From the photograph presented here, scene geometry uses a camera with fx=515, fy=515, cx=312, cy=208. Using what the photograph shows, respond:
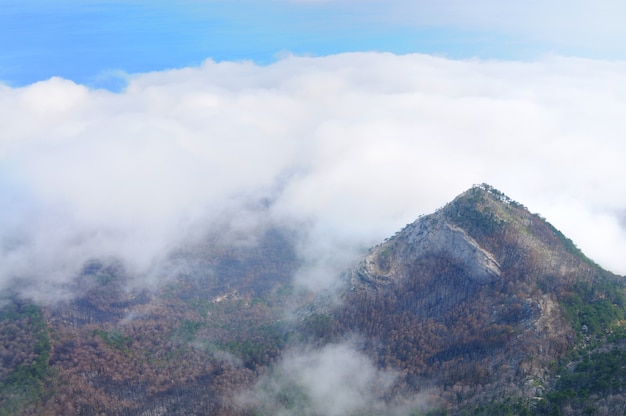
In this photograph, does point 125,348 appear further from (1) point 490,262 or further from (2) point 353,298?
(1) point 490,262

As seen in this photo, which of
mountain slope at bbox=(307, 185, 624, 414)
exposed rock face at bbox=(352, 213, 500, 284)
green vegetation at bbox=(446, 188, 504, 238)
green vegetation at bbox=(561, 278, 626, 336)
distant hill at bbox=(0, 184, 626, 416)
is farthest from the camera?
green vegetation at bbox=(446, 188, 504, 238)

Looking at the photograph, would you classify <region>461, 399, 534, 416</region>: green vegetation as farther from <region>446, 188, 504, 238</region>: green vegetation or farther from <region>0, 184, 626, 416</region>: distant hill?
<region>446, 188, 504, 238</region>: green vegetation

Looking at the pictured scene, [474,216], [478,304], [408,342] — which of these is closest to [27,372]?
[408,342]

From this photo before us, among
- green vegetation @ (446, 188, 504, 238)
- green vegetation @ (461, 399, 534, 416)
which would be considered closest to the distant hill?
green vegetation @ (461, 399, 534, 416)

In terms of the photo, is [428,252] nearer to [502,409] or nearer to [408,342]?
[408,342]

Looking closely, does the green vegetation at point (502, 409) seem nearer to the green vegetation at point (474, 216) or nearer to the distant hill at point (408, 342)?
the distant hill at point (408, 342)

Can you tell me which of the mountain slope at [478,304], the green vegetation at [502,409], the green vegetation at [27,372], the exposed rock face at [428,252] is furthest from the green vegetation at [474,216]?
the green vegetation at [27,372]
